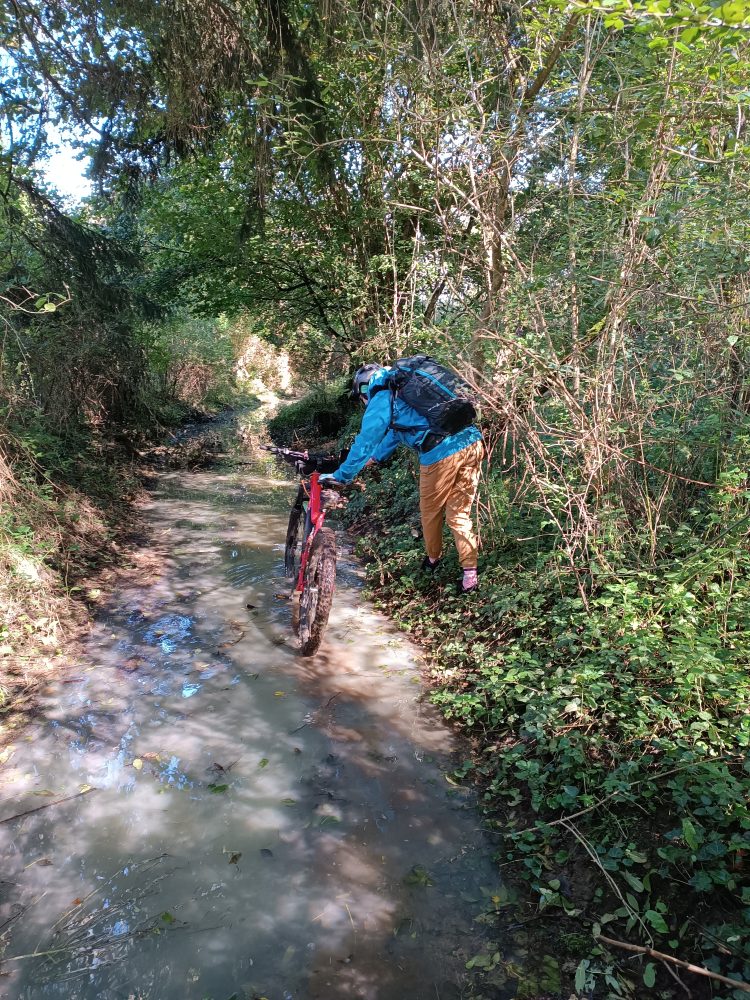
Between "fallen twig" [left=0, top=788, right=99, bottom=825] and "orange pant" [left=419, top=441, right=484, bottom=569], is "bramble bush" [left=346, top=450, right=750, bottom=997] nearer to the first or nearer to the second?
"orange pant" [left=419, top=441, right=484, bottom=569]

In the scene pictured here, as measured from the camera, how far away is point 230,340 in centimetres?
2389

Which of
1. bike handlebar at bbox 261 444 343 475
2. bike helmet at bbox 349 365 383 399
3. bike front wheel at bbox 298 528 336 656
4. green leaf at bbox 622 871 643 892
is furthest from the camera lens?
bike handlebar at bbox 261 444 343 475

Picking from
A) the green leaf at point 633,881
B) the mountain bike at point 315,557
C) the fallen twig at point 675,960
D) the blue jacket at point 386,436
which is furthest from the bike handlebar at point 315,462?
the fallen twig at point 675,960

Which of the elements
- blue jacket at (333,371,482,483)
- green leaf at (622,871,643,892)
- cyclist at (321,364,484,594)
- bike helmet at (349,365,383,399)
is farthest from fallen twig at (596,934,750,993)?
bike helmet at (349,365,383,399)

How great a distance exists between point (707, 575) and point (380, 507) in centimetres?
542

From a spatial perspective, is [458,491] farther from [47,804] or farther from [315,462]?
[47,804]

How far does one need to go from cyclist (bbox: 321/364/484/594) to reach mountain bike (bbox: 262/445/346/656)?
0.25m

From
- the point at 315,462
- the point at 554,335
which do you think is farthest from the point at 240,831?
the point at 554,335

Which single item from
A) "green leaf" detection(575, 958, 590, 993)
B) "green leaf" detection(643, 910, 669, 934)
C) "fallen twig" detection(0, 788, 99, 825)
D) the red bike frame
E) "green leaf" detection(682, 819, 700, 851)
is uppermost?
the red bike frame

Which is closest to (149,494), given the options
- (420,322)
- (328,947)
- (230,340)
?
(420,322)

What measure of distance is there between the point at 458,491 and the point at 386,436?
0.78m

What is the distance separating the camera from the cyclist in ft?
16.0

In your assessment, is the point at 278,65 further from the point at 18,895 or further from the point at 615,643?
the point at 18,895

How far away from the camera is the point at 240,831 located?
3.24 m
